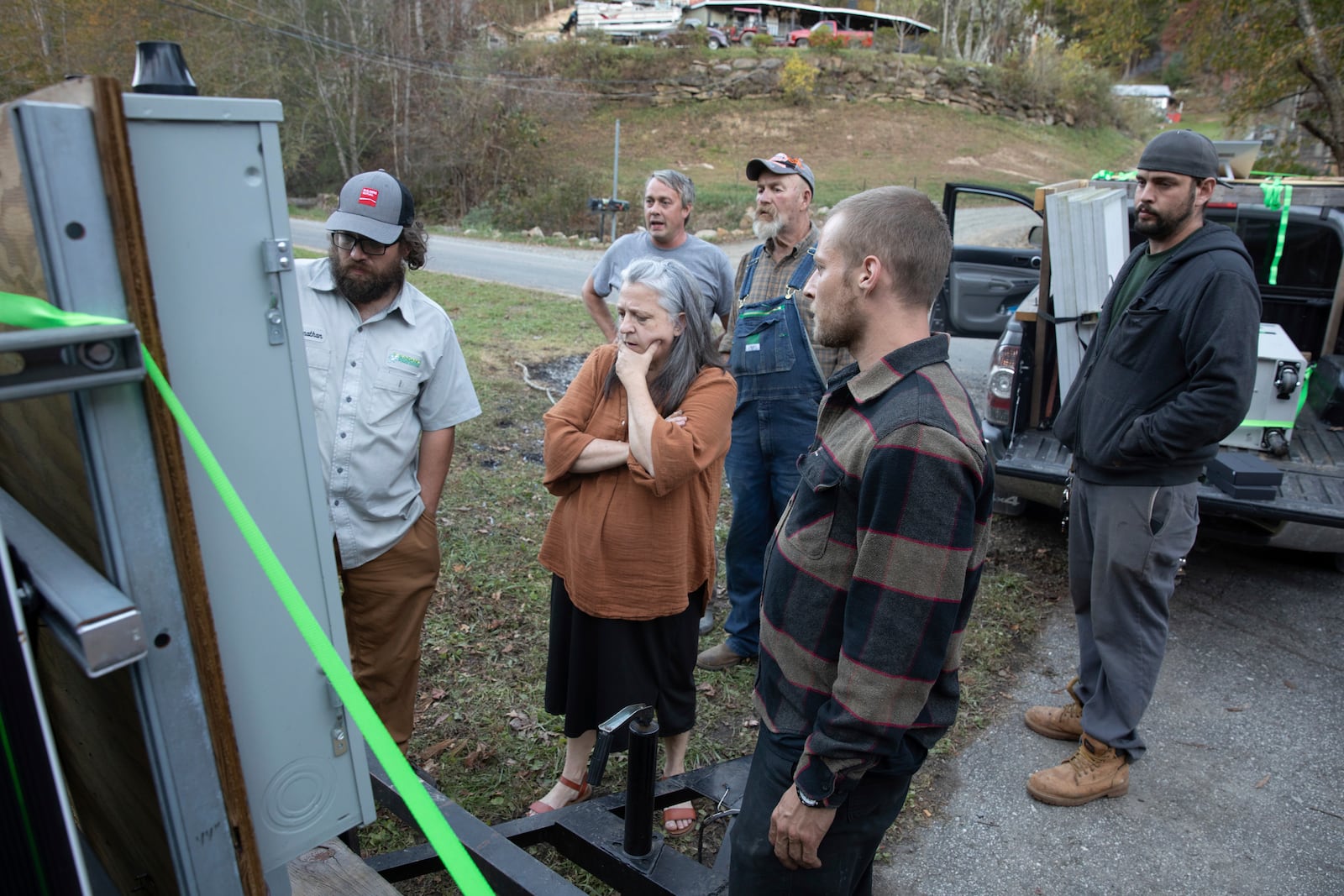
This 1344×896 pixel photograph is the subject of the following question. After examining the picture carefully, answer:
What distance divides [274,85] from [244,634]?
30.9 meters

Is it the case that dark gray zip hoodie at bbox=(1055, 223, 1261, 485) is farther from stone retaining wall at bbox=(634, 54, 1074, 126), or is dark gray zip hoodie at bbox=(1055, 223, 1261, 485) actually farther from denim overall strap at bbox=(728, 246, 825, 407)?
stone retaining wall at bbox=(634, 54, 1074, 126)

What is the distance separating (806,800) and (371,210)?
1.97 metres

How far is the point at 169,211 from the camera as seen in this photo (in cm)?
117

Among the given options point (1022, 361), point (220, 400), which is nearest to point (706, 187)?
point (1022, 361)

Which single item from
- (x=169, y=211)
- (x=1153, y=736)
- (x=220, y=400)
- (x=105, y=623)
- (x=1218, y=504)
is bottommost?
(x=1153, y=736)

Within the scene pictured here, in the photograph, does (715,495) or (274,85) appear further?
(274,85)

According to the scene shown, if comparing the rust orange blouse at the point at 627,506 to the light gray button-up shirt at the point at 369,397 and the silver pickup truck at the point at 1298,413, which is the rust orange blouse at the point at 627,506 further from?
the silver pickup truck at the point at 1298,413

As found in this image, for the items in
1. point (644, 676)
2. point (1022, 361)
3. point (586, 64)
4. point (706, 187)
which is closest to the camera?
point (644, 676)

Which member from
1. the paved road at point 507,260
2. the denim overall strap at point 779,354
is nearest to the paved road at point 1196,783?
the denim overall strap at point 779,354

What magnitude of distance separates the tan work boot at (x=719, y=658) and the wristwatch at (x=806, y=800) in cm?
228

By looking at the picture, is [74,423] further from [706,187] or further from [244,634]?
[706,187]

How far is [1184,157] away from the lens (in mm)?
2953

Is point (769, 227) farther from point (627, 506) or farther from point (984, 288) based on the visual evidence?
point (984, 288)

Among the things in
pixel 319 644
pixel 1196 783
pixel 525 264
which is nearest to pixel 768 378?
pixel 1196 783
